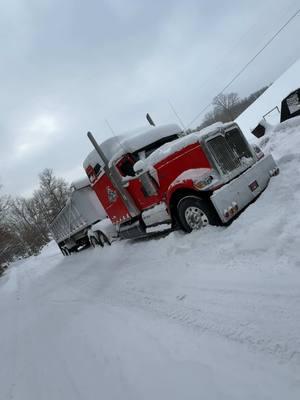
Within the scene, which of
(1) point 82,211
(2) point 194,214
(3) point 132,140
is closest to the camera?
(2) point 194,214

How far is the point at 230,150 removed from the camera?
6.48 metres

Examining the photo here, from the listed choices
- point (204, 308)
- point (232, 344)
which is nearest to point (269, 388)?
point (232, 344)

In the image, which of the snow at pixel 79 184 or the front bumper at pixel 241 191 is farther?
the snow at pixel 79 184

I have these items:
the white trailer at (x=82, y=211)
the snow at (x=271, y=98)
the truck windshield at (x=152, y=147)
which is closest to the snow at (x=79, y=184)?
the white trailer at (x=82, y=211)

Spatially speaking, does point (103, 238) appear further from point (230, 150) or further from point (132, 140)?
point (230, 150)

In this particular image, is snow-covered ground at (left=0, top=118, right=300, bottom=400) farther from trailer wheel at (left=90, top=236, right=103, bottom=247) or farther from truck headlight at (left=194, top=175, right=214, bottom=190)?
trailer wheel at (left=90, top=236, right=103, bottom=247)

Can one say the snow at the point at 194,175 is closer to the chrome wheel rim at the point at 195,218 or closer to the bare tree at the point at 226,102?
the chrome wheel rim at the point at 195,218

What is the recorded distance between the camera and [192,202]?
6172 mm

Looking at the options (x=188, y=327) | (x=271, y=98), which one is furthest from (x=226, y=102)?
(x=188, y=327)

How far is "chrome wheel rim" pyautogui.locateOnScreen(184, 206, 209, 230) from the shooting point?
6.14m

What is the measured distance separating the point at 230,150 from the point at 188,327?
4.12m

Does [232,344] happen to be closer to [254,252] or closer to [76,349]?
[254,252]

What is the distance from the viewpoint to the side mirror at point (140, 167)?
725 cm

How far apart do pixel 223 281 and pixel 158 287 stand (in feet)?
4.42
